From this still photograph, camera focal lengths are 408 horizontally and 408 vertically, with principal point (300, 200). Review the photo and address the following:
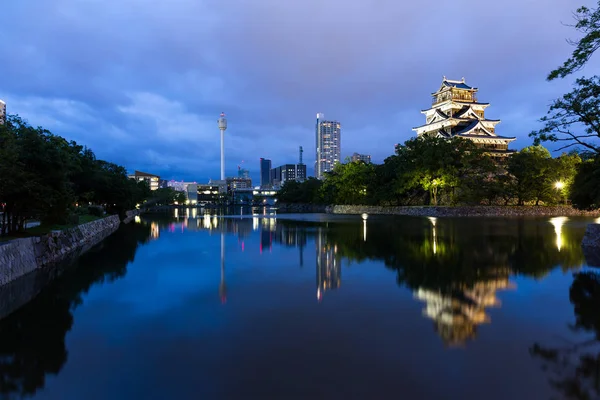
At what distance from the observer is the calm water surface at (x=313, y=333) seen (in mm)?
5082

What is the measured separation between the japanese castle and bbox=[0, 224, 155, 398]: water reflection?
5230cm

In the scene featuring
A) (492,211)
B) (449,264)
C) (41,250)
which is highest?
(492,211)

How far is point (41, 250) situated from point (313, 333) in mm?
11926

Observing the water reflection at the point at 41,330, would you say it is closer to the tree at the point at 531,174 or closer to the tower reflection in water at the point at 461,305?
the tower reflection in water at the point at 461,305

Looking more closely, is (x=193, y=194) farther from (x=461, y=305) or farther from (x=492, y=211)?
(x=461, y=305)

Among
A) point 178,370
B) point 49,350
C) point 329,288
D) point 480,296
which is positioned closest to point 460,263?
point 480,296

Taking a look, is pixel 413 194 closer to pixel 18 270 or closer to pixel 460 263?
pixel 460 263

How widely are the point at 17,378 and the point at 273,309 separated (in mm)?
4516

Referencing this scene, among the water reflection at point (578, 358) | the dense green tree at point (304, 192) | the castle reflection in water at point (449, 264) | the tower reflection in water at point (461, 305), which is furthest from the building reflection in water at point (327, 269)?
the dense green tree at point (304, 192)

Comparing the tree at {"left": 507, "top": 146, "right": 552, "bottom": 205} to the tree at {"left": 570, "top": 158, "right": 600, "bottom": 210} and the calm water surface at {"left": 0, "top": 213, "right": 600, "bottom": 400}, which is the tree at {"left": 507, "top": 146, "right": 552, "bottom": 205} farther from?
the calm water surface at {"left": 0, "top": 213, "right": 600, "bottom": 400}

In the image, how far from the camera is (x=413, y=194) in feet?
184

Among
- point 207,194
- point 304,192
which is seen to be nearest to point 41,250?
point 304,192

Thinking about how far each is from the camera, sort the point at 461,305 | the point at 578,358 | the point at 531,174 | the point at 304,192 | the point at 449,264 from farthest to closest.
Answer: the point at 304,192, the point at 531,174, the point at 449,264, the point at 461,305, the point at 578,358

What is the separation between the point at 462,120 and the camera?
60.1m
